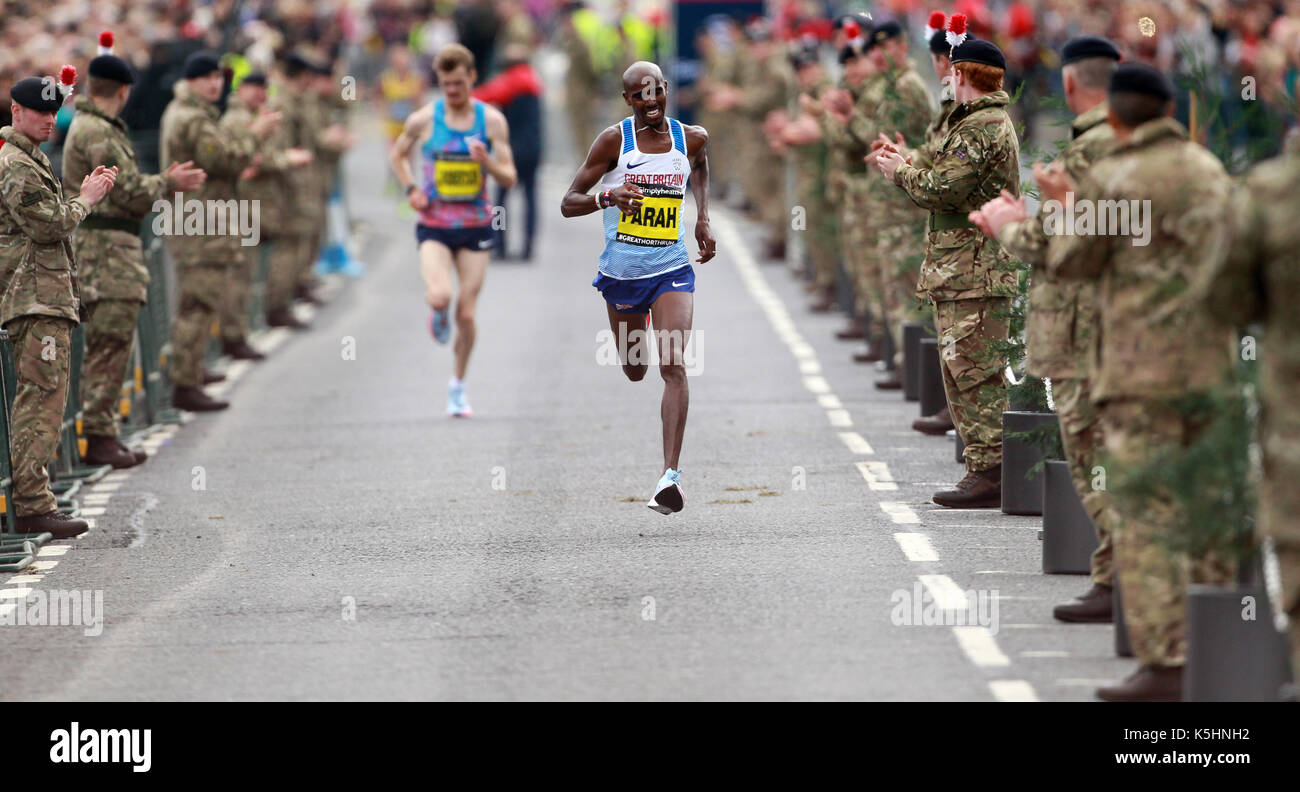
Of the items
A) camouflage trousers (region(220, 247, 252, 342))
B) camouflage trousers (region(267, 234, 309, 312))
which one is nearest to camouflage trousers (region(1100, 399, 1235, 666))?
camouflage trousers (region(220, 247, 252, 342))

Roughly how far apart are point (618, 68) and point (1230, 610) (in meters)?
29.5

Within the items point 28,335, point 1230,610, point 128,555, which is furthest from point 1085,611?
point 28,335

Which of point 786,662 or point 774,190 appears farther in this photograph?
point 774,190

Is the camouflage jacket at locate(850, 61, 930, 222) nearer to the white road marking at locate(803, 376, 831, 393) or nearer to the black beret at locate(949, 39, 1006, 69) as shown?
the white road marking at locate(803, 376, 831, 393)

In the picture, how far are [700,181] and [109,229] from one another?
408 centimetres

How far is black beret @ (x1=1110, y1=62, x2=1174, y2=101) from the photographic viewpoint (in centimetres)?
761

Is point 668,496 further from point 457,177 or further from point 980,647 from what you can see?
point 457,177

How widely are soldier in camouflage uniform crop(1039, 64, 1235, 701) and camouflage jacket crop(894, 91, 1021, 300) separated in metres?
3.29

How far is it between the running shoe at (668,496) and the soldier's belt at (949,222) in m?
1.93

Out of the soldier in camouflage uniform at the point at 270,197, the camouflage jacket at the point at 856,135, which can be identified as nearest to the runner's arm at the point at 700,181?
the camouflage jacket at the point at 856,135

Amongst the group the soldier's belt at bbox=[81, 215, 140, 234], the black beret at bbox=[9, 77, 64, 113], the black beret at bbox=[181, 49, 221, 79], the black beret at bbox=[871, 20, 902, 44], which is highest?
the black beret at bbox=[871, 20, 902, 44]

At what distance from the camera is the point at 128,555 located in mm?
11461
